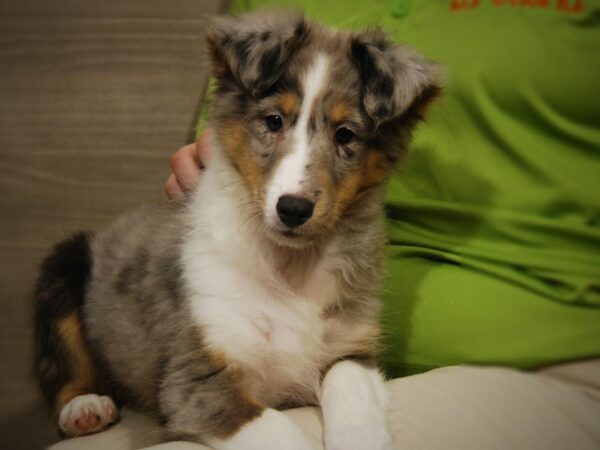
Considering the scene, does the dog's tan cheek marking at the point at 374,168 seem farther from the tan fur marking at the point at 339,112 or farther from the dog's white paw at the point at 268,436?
the dog's white paw at the point at 268,436

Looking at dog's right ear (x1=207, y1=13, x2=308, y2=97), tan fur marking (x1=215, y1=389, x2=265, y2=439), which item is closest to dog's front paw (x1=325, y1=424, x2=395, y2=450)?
tan fur marking (x1=215, y1=389, x2=265, y2=439)

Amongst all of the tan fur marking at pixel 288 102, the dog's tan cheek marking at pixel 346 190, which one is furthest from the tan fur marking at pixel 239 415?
the tan fur marking at pixel 288 102

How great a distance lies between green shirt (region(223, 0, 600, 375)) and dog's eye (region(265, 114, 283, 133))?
1.79ft

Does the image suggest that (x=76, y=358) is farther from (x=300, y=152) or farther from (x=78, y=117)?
(x=78, y=117)

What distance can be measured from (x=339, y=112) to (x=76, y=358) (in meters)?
1.34

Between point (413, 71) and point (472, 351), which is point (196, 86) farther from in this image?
point (472, 351)

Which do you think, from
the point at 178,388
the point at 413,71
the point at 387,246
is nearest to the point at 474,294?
the point at 387,246

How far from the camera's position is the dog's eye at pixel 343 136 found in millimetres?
1649

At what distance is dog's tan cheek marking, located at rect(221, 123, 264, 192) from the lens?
5.48ft

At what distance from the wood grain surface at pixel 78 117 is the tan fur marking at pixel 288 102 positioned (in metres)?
1.45

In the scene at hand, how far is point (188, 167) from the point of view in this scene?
6.89 feet

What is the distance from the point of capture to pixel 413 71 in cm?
163

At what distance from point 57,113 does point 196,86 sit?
717 millimetres

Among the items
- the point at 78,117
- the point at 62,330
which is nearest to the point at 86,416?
the point at 62,330
